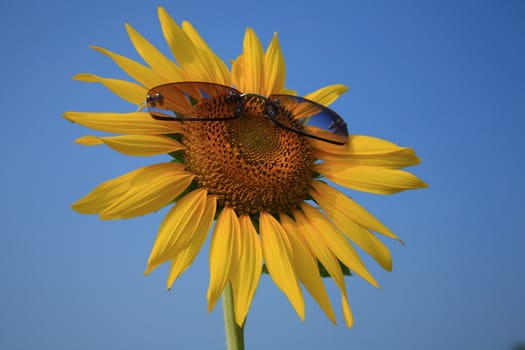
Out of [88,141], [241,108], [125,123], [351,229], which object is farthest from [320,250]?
[88,141]

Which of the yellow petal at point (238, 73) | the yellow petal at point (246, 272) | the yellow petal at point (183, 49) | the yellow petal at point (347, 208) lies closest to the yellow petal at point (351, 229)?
the yellow petal at point (347, 208)

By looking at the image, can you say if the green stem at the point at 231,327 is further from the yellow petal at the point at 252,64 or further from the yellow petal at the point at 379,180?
the yellow petal at the point at 252,64

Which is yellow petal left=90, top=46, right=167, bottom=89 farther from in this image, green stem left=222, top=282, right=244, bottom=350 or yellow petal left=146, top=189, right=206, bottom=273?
green stem left=222, top=282, right=244, bottom=350

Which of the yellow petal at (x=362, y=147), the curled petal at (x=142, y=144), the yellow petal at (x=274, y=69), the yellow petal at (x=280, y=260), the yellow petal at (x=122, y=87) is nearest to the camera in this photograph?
the yellow petal at (x=280, y=260)

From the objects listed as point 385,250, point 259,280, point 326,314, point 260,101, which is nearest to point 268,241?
point 259,280

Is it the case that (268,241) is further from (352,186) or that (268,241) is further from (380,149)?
(380,149)

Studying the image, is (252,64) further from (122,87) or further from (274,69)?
(122,87)
